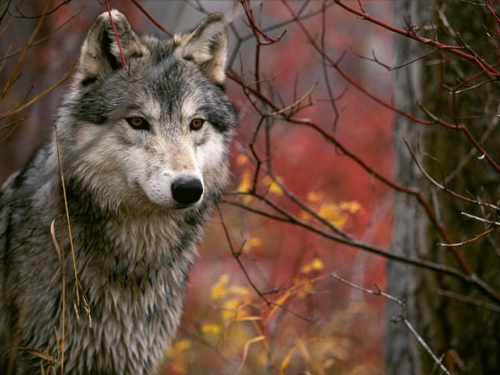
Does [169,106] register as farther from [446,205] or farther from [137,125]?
[446,205]

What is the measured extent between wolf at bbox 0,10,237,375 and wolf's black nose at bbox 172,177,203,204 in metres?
0.18

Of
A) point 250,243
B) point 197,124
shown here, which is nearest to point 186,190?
point 197,124

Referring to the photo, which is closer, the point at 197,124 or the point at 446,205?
the point at 197,124

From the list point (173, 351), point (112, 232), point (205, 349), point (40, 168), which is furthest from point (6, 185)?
point (205, 349)

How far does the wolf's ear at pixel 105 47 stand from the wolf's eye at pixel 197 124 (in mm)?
635

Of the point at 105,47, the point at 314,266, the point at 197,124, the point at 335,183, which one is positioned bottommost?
the point at 314,266

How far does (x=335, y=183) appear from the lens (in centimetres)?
A: 1352

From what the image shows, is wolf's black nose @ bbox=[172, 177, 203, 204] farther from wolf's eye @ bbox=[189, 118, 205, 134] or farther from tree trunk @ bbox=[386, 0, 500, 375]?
tree trunk @ bbox=[386, 0, 500, 375]

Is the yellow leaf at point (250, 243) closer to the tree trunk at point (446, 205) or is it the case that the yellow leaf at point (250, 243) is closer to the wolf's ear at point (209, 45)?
the tree trunk at point (446, 205)

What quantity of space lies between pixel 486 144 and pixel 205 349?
6.60 metres

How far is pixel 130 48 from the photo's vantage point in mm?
4418

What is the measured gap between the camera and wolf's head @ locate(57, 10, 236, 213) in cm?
392

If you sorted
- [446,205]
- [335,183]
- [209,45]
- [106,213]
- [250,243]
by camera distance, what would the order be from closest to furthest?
1. [106,213]
2. [209,45]
3. [446,205]
4. [250,243]
5. [335,183]

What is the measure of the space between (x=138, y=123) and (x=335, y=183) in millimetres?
9722
